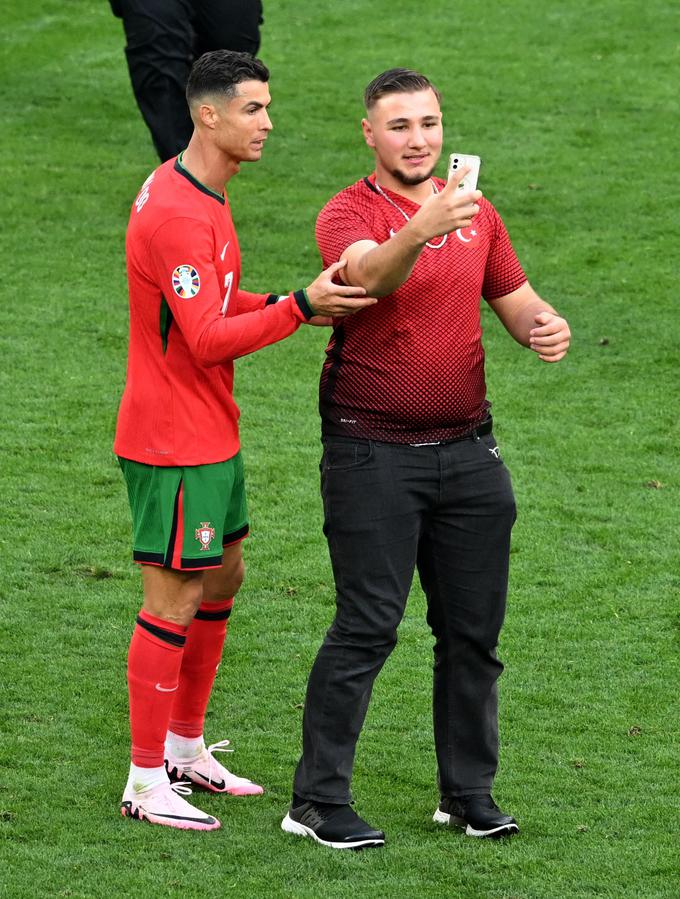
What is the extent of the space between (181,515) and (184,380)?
0.36m

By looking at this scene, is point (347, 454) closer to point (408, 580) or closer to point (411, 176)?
point (408, 580)

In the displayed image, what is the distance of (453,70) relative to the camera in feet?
45.1

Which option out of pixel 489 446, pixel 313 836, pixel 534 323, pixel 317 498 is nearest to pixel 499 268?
pixel 534 323

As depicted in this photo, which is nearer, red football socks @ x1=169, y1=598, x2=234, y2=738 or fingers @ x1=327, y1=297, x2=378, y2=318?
fingers @ x1=327, y1=297, x2=378, y2=318

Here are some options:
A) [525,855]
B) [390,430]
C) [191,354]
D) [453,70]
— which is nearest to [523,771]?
[525,855]

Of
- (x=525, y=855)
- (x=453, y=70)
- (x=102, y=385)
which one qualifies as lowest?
(x=525, y=855)

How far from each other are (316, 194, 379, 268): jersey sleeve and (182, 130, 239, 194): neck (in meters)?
0.34

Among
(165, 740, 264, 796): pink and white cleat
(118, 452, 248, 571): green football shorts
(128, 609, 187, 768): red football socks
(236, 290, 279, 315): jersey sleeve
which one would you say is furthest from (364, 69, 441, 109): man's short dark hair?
(165, 740, 264, 796): pink and white cleat

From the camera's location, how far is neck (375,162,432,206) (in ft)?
13.6

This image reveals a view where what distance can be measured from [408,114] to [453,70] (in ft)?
32.8

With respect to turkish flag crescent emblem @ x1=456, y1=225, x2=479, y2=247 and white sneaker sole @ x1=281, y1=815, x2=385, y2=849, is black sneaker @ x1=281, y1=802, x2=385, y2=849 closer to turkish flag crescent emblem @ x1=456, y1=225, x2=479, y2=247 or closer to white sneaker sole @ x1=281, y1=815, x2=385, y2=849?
white sneaker sole @ x1=281, y1=815, x2=385, y2=849

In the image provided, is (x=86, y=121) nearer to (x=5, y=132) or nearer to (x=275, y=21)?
(x=5, y=132)

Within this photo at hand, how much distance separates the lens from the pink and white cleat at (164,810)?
14.6 feet

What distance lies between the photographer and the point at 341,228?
4.12 metres
